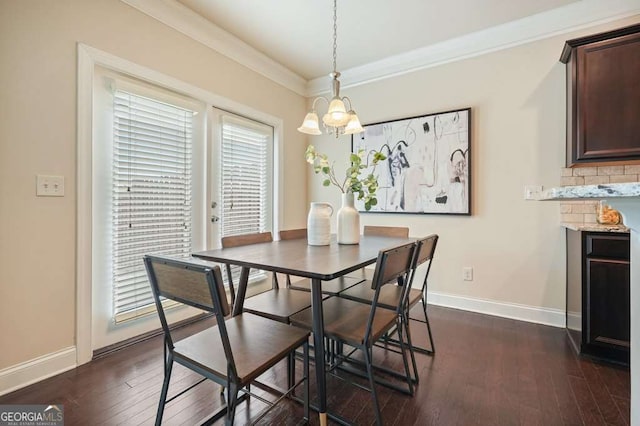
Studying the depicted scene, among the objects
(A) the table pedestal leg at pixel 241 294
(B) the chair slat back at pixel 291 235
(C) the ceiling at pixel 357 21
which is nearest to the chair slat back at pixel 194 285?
(A) the table pedestal leg at pixel 241 294

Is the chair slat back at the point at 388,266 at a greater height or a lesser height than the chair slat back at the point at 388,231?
lesser

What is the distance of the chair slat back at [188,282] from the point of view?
1.03 meters

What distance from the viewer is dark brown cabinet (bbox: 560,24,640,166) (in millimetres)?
2084

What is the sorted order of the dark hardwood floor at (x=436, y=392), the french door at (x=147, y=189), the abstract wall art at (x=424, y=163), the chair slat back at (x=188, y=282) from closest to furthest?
1. the chair slat back at (x=188, y=282)
2. the dark hardwood floor at (x=436, y=392)
3. the french door at (x=147, y=189)
4. the abstract wall art at (x=424, y=163)

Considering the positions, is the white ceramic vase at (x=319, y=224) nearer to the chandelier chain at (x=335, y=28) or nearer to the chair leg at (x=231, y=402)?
the chair leg at (x=231, y=402)

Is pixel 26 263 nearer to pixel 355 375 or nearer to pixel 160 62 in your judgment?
pixel 160 62

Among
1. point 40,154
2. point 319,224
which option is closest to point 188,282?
point 319,224

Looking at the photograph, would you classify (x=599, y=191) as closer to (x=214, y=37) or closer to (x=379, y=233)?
(x=379, y=233)

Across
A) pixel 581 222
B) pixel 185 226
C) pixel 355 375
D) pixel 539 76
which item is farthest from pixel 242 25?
pixel 581 222

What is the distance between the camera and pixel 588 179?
96.5 inches

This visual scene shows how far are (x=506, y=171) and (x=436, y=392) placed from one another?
2.02m

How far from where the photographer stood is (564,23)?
8.21 ft

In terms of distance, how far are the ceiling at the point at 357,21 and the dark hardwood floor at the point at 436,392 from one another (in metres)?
2.61

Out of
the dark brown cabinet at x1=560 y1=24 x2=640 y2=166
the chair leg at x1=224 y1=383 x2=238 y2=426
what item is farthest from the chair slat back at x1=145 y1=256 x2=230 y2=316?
the dark brown cabinet at x1=560 y1=24 x2=640 y2=166
